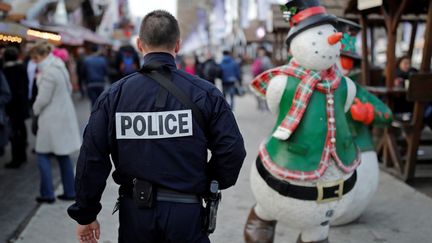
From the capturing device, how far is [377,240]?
427 centimetres

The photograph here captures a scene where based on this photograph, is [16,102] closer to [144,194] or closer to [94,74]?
[94,74]

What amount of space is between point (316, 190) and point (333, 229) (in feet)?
4.34

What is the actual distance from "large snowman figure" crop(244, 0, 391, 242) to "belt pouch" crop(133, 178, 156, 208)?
139 cm

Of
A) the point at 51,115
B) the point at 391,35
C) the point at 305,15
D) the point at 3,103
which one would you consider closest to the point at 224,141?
the point at 305,15

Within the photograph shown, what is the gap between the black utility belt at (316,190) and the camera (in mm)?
3369

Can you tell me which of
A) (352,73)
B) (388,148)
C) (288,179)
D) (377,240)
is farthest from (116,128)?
(388,148)

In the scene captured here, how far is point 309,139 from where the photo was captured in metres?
3.40

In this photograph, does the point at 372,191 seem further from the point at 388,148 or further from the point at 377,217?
the point at 388,148

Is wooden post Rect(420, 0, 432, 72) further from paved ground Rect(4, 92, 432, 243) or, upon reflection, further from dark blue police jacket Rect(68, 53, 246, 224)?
dark blue police jacket Rect(68, 53, 246, 224)

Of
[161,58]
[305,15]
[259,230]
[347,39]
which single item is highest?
[305,15]

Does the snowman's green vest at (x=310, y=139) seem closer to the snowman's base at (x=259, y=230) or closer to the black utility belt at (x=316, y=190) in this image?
the black utility belt at (x=316, y=190)

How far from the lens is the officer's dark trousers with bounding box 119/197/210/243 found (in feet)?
7.32

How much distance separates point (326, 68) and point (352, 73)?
1633mm

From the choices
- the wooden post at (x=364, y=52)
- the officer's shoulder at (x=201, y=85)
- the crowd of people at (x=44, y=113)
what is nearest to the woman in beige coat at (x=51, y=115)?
the crowd of people at (x=44, y=113)
